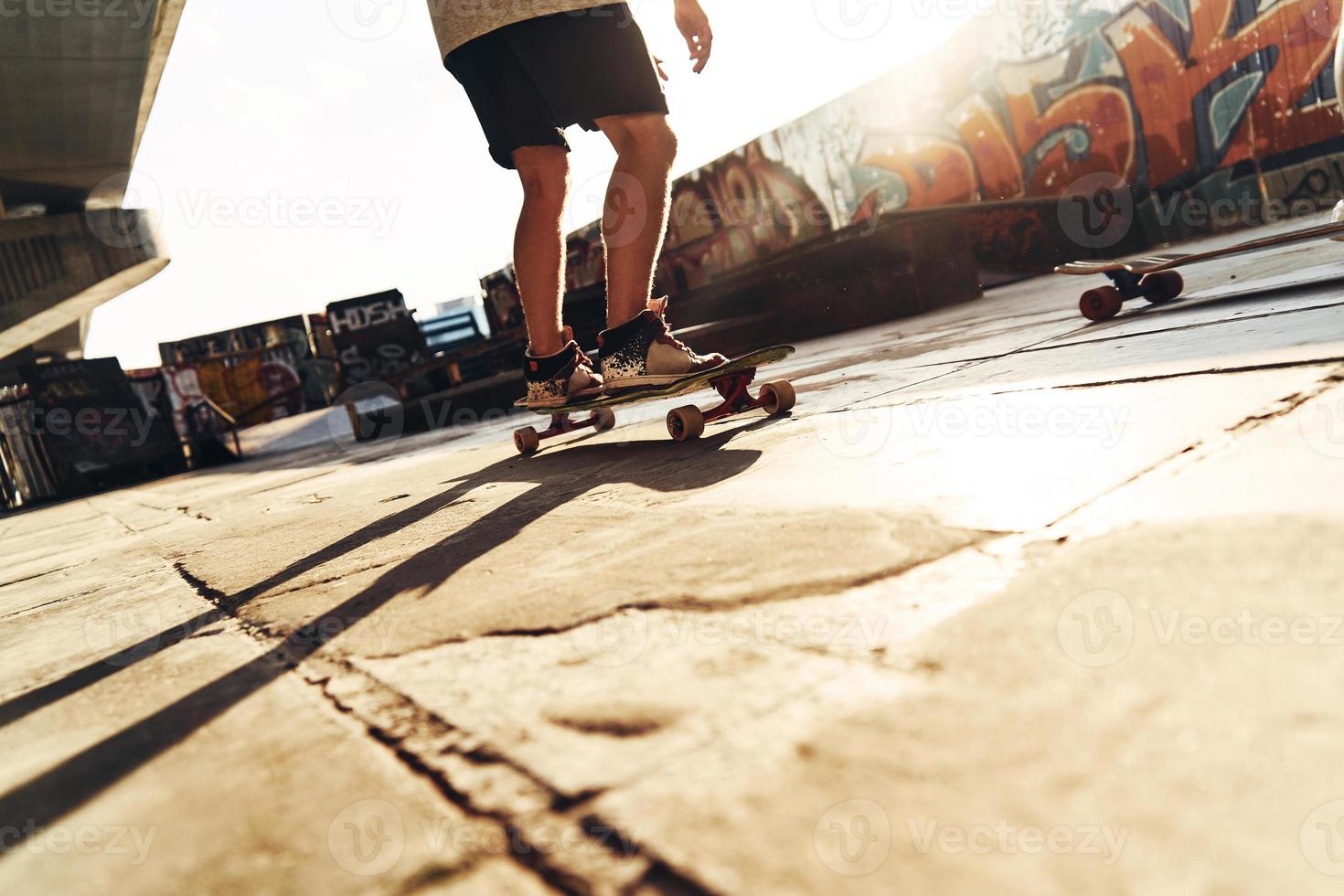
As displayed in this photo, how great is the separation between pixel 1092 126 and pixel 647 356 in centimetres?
941

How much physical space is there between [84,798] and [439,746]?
0.33 metres

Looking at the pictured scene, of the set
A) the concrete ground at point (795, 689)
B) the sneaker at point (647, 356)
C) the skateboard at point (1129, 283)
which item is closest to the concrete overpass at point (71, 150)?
the sneaker at point (647, 356)

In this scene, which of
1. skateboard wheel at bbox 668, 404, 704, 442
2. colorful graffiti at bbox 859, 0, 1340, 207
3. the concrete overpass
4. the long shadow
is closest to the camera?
the long shadow

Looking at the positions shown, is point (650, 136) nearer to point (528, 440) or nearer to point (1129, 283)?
point (528, 440)

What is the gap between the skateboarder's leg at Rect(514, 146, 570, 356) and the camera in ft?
7.78

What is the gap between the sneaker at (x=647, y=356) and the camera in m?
2.16

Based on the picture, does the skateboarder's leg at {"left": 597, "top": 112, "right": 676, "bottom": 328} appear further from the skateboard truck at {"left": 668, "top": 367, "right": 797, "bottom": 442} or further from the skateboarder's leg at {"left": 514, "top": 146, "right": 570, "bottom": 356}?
the skateboard truck at {"left": 668, "top": 367, "right": 797, "bottom": 442}

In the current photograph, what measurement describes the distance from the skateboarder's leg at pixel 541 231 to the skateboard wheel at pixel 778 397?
27.6 inches

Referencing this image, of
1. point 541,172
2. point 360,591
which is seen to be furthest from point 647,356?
point 360,591

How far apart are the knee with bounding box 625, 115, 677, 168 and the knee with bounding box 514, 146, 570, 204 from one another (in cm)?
37

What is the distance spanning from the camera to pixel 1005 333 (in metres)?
3.29

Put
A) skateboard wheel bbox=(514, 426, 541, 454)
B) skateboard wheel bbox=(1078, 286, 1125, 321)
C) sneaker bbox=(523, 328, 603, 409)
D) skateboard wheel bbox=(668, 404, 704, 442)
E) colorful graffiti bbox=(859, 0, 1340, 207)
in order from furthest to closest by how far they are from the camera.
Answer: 1. colorful graffiti bbox=(859, 0, 1340, 207)
2. skateboard wheel bbox=(514, 426, 541, 454)
3. skateboard wheel bbox=(1078, 286, 1125, 321)
4. sneaker bbox=(523, 328, 603, 409)
5. skateboard wheel bbox=(668, 404, 704, 442)

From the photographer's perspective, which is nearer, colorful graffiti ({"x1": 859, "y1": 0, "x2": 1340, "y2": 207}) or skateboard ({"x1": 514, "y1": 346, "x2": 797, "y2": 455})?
skateboard ({"x1": 514, "y1": 346, "x2": 797, "y2": 455})

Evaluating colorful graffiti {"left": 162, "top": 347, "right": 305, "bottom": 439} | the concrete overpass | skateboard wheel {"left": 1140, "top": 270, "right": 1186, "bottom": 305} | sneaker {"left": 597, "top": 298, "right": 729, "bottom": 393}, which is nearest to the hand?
sneaker {"left": 597, "top": 298, "right": 729, "bottom": 393}
